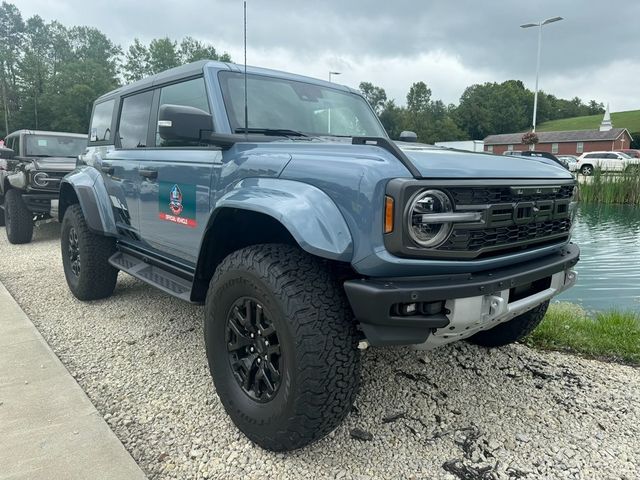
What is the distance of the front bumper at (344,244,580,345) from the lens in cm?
183

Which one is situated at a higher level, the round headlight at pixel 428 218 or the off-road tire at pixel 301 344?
the round headlight at pixel 428 218

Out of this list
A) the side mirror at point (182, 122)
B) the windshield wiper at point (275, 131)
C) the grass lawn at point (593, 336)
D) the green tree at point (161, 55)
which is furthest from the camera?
the green tree at point (161, 55)

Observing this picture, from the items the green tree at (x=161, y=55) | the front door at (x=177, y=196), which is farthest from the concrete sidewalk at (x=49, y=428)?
the green tree at (x=161, y=55)

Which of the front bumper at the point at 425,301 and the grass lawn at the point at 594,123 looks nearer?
the front bumper at the point at 425,301

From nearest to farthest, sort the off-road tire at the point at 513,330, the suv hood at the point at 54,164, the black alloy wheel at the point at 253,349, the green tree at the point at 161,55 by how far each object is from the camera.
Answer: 1. the black alloy wheel at the point at 253,349
2. the off-road tire at the point at 513,330
3. the suv hood at the point at 54,164
4. the green tree at the point at 161,55

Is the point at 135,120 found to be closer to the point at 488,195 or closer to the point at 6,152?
the point at 488,195

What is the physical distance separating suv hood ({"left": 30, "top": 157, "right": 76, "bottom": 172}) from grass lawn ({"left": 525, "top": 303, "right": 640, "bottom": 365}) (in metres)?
7.14

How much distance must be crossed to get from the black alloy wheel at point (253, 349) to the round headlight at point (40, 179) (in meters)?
6.24

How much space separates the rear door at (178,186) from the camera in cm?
Answer: 280

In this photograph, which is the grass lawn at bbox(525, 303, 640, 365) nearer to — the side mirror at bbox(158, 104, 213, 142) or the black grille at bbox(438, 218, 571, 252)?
the black grille at bbox(438, 218, 571, 252)

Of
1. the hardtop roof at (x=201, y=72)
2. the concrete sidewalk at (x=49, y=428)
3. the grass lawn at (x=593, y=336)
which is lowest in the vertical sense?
the concrete sidewalk at (x=49, y=428)

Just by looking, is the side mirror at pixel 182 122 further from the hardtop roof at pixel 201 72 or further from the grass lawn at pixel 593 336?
the grass lawn at pixel 593 336

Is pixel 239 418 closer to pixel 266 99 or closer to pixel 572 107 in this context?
pixel 266 99

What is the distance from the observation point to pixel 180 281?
3207 mm
